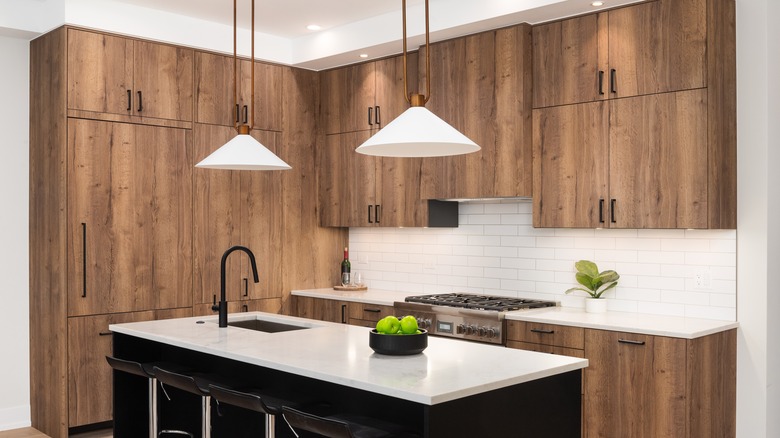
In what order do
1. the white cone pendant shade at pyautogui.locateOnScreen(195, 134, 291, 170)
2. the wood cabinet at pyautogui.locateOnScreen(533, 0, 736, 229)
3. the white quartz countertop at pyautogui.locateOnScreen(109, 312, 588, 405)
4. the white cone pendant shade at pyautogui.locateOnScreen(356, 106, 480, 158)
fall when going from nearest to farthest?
the white quartz countertop at pyautogui.locateOnScreen(109, 312, 588, 405) < the white cone pendant shade at pyautogui.locateOnScreen(356, 106, 480, 158) < the white cone pendant shade at pyautogui.locateOnScreen(195, 134, 291, 170) < the wood cabinet at pyautogui.locateOnScreen(533, 0, 736, 229)

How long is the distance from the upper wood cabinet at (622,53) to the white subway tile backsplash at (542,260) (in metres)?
0.94

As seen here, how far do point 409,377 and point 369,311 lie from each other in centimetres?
301

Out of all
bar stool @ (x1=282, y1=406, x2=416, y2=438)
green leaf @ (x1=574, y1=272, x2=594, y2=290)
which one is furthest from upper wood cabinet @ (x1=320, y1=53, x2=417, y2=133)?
bar stool @ (x1=282, y1=406, x2=416, y2=438)

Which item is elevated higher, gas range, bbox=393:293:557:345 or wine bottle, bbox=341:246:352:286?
wine bottle, bbox=341:246:352:286

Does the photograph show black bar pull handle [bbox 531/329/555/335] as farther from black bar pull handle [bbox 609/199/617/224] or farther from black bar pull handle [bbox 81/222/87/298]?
black bar pull handle [bbox 81/222/87/298]

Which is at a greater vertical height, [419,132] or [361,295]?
[419,132]

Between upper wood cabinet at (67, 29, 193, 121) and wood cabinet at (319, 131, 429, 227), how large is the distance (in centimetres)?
137

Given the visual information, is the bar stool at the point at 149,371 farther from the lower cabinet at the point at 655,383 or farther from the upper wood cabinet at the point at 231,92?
the lower cabinet at the point at 655,383

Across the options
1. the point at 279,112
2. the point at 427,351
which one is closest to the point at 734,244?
the point at 427,351

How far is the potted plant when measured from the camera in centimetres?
496

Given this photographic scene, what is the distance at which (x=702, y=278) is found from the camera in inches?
183

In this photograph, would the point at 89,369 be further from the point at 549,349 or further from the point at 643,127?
the point at 643,127

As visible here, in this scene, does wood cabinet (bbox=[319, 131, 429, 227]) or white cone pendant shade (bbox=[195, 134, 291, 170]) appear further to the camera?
wood cabinet (bbox=[319, 131, 429, 227])

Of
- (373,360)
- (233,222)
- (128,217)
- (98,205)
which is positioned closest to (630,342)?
(373,360)
